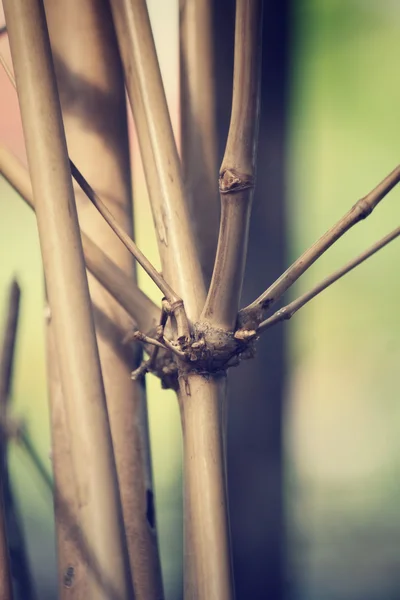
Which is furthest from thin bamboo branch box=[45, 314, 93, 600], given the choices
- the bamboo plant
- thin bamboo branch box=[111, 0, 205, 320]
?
thin bamboo branch box=[111, 0, 205, 320]

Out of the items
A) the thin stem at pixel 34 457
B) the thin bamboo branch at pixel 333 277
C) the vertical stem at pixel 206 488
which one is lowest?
the vertical stem at pixel 206 488

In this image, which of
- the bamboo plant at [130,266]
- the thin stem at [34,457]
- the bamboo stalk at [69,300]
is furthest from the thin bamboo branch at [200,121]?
the thin stem at [34,457]

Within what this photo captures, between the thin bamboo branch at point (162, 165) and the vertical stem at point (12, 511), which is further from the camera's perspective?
the vertical stem at point (12, 511)

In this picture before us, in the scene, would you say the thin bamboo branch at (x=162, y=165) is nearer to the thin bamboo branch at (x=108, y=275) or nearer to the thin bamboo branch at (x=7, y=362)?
the thin bamboo branch at (x=108, y=275)

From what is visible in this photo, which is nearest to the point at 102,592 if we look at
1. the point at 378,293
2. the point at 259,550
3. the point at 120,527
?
the point at 120,527

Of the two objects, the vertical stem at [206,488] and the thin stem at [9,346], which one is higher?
the thin stem at [9,346]

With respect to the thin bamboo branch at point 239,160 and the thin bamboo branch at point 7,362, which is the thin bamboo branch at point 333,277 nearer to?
the thin bamboo branch at point 239,160

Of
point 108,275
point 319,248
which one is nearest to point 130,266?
point 108,275

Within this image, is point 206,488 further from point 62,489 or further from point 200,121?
point 200,121
